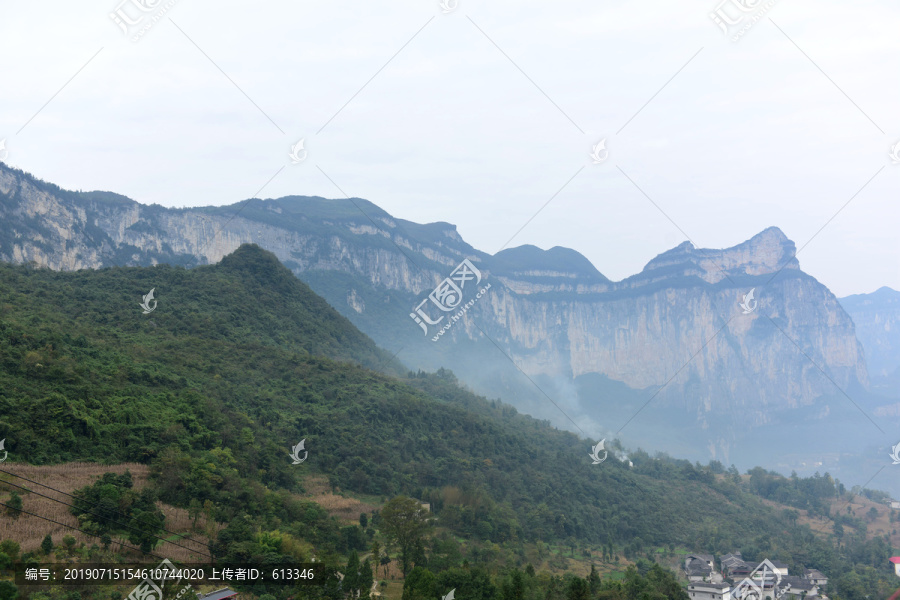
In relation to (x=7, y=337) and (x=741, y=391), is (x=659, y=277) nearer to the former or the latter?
(x=741, y=391)

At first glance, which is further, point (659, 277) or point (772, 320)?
point (659, 277)

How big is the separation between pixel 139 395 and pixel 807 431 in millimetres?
113708

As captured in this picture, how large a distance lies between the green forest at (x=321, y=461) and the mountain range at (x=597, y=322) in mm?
35507

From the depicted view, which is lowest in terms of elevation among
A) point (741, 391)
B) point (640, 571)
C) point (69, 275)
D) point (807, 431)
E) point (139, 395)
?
point (640, 571)

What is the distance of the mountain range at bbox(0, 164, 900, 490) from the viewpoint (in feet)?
350

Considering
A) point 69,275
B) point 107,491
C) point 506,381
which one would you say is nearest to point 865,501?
point 506,381

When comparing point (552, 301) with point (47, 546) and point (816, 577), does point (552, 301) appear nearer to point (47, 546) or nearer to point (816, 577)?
point (816, 577)

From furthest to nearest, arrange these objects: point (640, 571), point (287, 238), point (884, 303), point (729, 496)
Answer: point (884, 303)
point (287, 238)
point (729, 496)
point (640, 571)

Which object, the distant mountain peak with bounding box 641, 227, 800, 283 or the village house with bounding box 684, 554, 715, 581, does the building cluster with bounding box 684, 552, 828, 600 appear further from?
the distant mountain peak with bounding box 641, 227, 800, 283

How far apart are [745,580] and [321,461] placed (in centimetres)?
2296

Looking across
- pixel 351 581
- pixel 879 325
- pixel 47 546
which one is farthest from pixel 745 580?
pixel 879 325

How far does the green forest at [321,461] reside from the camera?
2567 centimetres

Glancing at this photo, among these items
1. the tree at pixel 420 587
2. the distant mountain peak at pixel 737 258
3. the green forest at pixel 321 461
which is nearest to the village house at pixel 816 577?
the green forest at pixel 321 461

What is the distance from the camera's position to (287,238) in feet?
399
